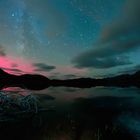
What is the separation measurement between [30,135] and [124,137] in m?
→ 11.2

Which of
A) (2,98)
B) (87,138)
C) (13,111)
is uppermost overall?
(2,98)

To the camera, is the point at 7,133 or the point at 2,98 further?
the point at 2,98

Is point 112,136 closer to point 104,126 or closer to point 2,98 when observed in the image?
point 104,126

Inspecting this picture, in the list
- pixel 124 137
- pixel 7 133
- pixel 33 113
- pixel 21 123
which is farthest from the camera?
pixel 33 113

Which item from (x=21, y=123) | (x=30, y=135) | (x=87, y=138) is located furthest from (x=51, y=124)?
(x=87, y=138)

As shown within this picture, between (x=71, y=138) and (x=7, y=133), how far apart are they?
26.1ft

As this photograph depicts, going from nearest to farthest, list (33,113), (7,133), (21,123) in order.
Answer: (7,133) < (21,123) < (33,113)

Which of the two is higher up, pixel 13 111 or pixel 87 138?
pixel 13 111

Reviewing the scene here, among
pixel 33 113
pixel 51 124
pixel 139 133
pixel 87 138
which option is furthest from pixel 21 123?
pixel 139 133

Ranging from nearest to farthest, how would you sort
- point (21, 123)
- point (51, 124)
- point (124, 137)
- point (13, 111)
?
point (124, 137)
point (21, 123)
point (51, 124)
point (13, 111)

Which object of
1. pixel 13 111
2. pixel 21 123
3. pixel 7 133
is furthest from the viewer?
pixel 13 111

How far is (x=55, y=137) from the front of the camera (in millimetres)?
24828

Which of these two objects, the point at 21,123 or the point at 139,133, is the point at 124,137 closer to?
the point at 139,133

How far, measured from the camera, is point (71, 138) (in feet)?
79.9
